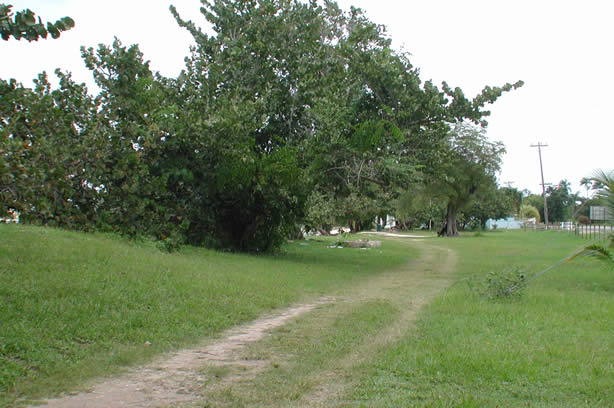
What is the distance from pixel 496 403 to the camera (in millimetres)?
4578

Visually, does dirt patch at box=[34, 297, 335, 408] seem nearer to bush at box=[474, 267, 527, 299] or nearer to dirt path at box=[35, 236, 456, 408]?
dirt path at box=[35, 236, 456, 408]

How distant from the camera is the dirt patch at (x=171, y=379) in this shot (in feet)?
15.4

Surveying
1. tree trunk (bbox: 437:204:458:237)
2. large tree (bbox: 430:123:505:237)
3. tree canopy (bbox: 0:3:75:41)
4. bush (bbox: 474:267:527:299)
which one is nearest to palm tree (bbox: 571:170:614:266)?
bush (bbox: 474:267:527:299)

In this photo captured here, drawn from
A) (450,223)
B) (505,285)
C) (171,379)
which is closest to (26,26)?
(171,379)

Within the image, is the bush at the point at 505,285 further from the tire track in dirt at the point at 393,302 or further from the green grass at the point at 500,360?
the tire track in dirt at the point at 393,302

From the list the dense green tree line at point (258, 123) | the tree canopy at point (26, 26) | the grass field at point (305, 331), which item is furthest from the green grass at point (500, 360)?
the dense green tree line at point (258, 123)

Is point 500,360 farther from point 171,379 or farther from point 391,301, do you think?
point 391,301

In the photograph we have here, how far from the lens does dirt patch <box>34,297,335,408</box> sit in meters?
4.71

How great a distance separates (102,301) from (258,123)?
9596 millimetres

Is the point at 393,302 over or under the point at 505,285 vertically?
under

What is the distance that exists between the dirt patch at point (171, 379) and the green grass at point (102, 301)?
0.27 metres

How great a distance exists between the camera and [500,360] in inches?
226

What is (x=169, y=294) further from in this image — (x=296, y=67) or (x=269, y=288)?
(x=296, y=67)

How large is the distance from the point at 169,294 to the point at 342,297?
356cm
